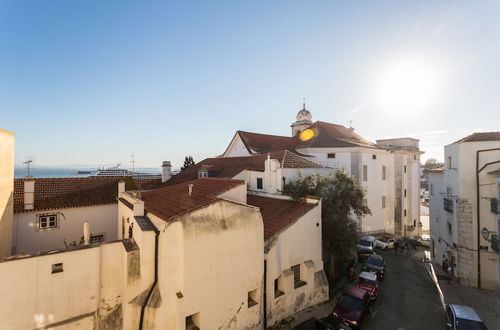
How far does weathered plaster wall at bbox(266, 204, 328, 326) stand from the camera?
13.0 meters

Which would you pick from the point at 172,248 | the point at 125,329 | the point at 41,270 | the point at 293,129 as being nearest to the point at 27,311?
the point at 41,270

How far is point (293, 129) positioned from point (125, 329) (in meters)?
42.1

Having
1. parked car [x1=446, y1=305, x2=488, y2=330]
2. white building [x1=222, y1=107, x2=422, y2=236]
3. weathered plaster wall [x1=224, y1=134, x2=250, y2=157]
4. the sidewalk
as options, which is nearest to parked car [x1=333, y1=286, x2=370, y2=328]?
parked car [x1=446, y1=305, x2=488, y2=330]

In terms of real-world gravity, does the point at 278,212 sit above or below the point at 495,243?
above

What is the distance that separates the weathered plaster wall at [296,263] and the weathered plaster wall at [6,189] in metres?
14.4

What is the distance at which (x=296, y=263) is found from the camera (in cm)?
1441

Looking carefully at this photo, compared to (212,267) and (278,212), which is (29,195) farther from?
(278,212)

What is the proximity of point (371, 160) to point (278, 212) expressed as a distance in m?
23.5

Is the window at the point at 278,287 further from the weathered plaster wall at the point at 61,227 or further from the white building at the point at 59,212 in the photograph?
the weathered plaster wall at the point at 61,227

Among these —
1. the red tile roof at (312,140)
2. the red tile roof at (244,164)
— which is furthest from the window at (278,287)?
the red tile roof at (312,140)

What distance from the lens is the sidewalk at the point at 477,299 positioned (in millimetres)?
14781

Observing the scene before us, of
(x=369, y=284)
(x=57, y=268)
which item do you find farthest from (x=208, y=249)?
(x=369, y=284)

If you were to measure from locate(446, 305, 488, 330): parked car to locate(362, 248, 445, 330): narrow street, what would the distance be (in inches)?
68.2

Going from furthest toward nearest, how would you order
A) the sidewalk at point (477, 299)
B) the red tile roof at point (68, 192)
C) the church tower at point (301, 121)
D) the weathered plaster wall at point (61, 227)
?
1. the church tower at point (301, 121)
2. the red tile roof at point (68, 192)
3. the weathered plaster wall at point (61, 227)
4. the sidewalk at point (477, 299)
